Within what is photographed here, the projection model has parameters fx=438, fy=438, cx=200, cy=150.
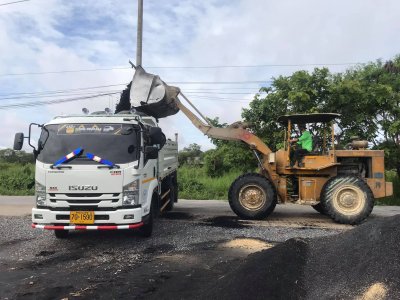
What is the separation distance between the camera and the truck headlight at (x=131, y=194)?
25.8ft

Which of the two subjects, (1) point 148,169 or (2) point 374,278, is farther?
(1) point 148,169

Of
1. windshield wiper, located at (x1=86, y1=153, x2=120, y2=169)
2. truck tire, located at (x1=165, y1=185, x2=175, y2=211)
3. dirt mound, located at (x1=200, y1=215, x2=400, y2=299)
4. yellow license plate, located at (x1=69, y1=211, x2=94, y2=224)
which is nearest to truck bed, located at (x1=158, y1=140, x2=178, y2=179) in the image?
truck tire, located at (x1=165, y1=185, x2=175, y2=211)

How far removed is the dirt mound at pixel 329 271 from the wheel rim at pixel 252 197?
471cm

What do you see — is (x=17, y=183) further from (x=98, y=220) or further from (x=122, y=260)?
(x=122, y=260)

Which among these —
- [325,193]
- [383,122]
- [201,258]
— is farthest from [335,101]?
[201,258]

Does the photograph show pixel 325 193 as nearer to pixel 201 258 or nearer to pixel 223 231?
pixel 223 231

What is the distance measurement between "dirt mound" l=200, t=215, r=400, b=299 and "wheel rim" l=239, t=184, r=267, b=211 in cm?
471

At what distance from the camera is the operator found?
1130 centimetres

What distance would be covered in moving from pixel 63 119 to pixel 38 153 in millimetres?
834

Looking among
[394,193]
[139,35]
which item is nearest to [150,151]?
[139,35]

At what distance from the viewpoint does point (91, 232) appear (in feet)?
31.6

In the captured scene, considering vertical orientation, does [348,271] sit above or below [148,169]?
below

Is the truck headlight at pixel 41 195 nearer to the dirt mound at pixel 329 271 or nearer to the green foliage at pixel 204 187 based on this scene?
the dirt mound at pixel 329 271

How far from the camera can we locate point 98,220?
25.5 feet
